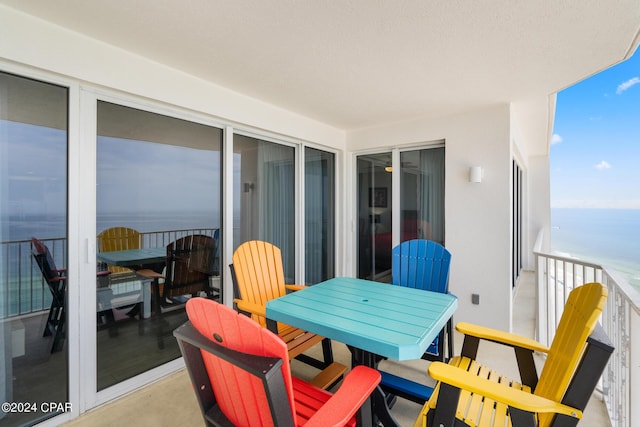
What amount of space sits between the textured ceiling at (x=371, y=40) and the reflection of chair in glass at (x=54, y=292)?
1531 mm

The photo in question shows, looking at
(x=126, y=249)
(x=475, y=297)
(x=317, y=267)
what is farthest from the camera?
(x=317, y=267)

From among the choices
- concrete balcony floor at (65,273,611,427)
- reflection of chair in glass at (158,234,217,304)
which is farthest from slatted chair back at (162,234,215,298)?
concrete balcony floor at (65,273,611,427)

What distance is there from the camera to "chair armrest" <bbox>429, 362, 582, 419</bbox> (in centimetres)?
100

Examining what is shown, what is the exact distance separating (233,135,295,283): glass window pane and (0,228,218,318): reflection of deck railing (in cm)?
142

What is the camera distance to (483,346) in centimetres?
303

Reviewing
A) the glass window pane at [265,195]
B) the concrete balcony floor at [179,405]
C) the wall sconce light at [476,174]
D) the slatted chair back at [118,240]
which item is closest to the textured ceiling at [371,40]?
the glass window pane at [265,195]

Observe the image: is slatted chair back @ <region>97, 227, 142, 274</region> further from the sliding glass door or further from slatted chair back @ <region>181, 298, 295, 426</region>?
the sliding glass door

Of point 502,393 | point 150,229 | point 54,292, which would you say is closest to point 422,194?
point 502,393

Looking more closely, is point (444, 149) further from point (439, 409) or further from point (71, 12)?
point (71, 12)

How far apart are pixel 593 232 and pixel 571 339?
26.6 feet

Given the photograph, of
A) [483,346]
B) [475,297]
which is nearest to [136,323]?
[483,346]

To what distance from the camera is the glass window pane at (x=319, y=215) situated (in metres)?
4.11

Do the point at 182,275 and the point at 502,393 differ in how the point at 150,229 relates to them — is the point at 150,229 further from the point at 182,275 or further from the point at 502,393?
the point at 502,393

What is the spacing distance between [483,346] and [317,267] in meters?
2.25
